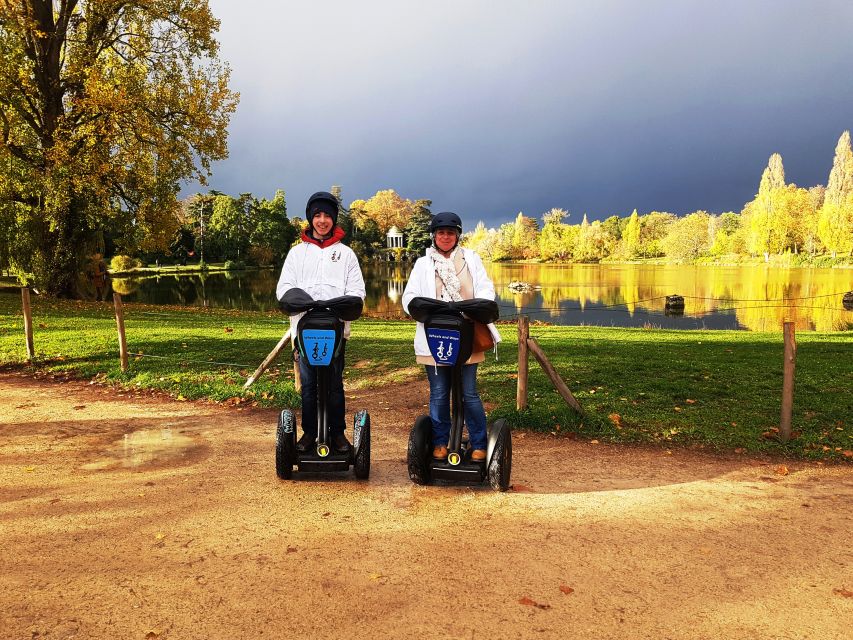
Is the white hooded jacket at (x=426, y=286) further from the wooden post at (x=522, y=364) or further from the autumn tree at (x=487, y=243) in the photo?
the autumn tree at (x=487, y=243)

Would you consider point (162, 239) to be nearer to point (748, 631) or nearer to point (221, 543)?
point (221, 543)

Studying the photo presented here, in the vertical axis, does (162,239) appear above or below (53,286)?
above

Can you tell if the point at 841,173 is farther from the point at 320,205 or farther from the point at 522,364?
the point at 320,205

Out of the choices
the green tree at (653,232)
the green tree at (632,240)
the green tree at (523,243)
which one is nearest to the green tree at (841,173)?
the green tree at (653,232)

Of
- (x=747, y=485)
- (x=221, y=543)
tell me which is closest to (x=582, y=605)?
(x=221, y=543)

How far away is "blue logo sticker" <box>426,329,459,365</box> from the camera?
4.39 metres

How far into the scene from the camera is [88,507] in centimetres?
456

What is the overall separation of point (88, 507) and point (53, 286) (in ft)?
78.7

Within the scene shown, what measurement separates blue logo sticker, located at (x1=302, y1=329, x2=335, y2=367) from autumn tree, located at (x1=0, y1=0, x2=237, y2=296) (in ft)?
62.5

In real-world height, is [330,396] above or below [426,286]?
below

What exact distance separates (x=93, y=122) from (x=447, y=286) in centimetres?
2198

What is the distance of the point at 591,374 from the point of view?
30.9 feet

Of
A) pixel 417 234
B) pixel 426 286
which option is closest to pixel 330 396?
pixel 426 286

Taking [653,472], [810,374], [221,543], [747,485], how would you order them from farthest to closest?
[810,374], [653,472], [747,485], [221,543]
